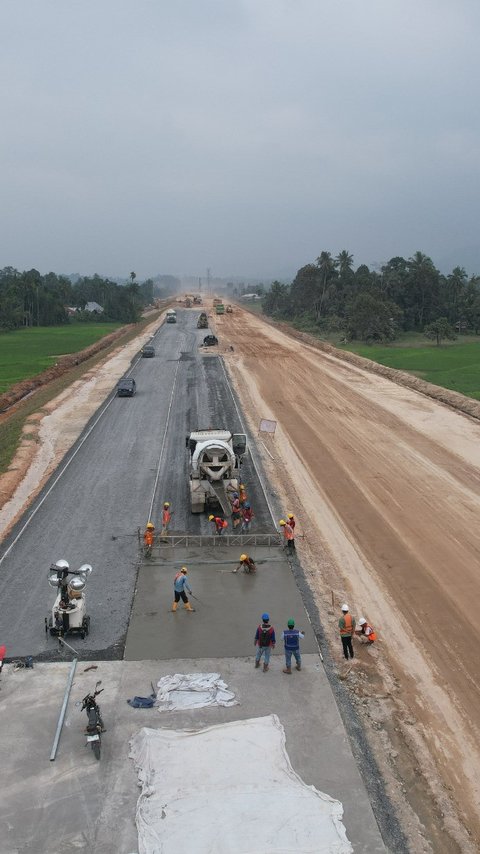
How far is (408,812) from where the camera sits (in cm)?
1125

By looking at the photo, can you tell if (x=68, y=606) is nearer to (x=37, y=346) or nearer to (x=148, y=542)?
(x=148, y=542)

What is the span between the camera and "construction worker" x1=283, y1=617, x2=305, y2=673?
1434cm

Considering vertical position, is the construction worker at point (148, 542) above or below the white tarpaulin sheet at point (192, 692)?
above

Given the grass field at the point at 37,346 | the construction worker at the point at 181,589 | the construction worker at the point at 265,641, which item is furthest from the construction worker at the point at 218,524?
the grass field at the point at 37,346

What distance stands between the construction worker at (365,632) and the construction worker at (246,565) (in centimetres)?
411

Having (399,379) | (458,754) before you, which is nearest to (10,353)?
(399,379)

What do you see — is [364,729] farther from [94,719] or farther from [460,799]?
[94,719]

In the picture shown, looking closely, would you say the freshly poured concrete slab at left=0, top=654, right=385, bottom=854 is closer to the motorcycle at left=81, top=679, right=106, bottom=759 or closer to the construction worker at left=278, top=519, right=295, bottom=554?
the motorcycle at left=81, top=679, right=106, bottom=759

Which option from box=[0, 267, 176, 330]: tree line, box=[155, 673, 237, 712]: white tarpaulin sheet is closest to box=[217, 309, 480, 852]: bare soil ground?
box=[155, 673, 237, 712]: white tarpaulin sheet

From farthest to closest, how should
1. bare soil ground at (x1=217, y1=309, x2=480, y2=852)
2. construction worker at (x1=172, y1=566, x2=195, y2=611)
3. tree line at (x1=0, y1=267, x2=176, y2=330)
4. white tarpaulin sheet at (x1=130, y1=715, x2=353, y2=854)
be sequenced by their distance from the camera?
tree line at (x1=0, y1=267, x2=176, y2=330), construction worker at (x1=172, y1=566, x2=195, y2=611), bare soil ground at (x1=217, y1=309, x2=480, y2=852), white tarpaulin sheet at (x1=130, y1=715, x2=353, y2=854)

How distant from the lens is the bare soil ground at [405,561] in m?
12.5

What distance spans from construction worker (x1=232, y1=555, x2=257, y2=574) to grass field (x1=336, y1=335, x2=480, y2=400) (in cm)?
3639

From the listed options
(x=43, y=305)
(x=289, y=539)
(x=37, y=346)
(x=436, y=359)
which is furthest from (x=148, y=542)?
(x=43, y=305)

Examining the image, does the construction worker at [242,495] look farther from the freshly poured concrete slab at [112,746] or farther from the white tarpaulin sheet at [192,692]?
the white tarpaulin sheet at [192,692]
